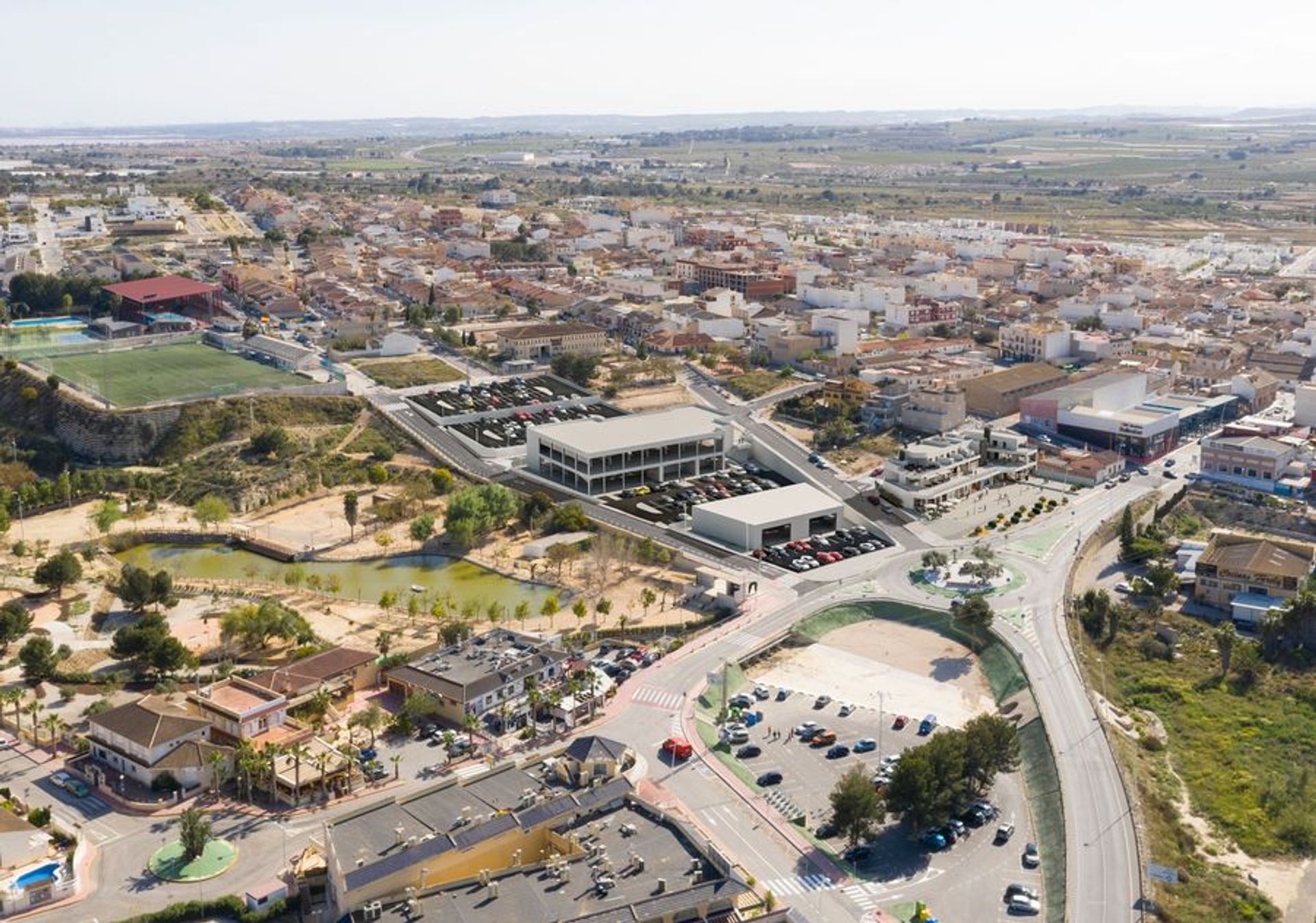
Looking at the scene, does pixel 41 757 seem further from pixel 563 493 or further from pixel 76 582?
pixel 563 493

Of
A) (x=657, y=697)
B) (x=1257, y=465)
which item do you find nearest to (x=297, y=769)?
(x=657, y=697)

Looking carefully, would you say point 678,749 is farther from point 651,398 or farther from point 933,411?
point 651,398

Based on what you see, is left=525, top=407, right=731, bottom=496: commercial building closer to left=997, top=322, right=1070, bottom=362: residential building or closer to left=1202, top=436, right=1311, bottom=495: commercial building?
left=1202, top=436, right=1311, bottom=495: commercial building

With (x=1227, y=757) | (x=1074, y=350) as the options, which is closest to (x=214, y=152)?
(x=1074, y=350)

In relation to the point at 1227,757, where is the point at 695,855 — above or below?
above

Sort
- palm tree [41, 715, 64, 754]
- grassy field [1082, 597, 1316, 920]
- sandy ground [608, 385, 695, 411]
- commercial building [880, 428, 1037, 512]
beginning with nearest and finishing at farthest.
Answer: grassy field [1082, 597, 1316, 920], palm tree [41, 715, 64, 754], commercial building [880, 428, 1037, 512], sandy ground [608, 385, 695, 411]

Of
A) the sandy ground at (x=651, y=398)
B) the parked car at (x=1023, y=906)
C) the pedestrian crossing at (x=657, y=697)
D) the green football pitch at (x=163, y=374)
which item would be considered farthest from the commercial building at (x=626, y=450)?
the parked car at (x=1023, y=906)

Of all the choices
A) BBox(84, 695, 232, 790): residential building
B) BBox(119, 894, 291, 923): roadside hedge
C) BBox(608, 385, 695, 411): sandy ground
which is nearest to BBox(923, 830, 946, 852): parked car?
BBox(119, 894, 291, 923): roadside hedge
